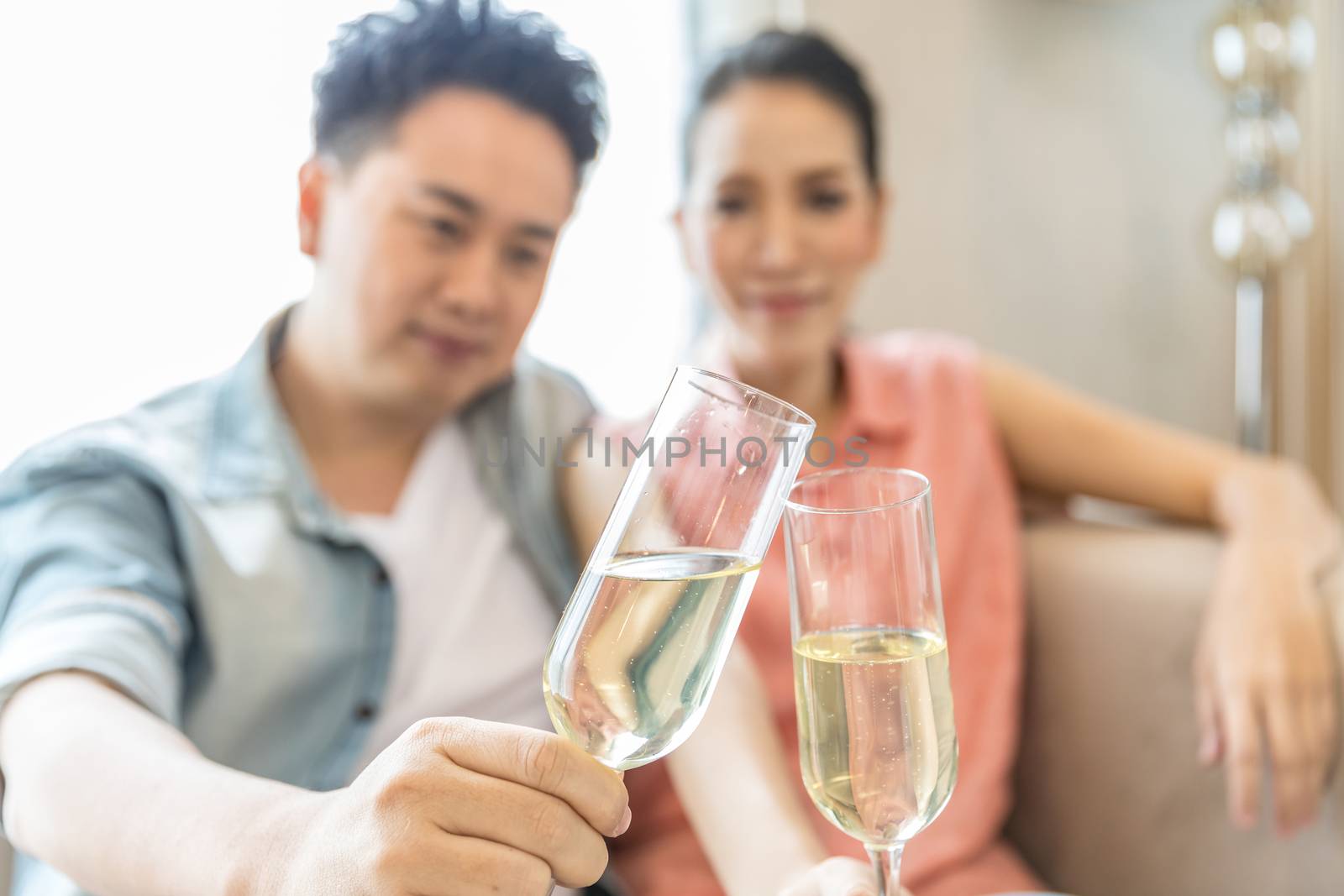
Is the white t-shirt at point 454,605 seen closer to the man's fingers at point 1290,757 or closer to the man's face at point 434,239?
the man's face at point 434,239

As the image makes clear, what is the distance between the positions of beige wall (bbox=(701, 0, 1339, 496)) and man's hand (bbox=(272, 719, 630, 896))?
128cm

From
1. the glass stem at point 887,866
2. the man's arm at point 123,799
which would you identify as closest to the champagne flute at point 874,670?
the glass stem at point 887,866

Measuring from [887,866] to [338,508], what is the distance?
55 cm

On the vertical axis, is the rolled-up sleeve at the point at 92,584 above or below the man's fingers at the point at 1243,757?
above

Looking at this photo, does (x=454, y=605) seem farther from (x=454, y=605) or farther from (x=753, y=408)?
(x=753, y=408)

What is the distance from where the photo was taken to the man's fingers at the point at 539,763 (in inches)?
18.6

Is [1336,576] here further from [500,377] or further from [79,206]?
[79,206]

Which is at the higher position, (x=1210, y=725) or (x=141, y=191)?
(x=141, y=191)

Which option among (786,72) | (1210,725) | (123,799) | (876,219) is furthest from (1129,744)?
(123,799)

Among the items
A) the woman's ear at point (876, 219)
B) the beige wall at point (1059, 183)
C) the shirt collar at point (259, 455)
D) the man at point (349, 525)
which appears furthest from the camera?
the beige wall at point (1059, 183)

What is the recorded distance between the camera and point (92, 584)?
70 cm

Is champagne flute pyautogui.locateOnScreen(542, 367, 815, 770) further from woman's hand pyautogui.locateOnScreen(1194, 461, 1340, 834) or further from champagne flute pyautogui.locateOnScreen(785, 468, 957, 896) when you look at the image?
woman's hand pyautogui.locateOnScreen(1194, 461, 1340, 834)

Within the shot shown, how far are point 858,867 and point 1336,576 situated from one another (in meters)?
0.64

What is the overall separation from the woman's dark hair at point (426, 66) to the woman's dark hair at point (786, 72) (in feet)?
0.85
